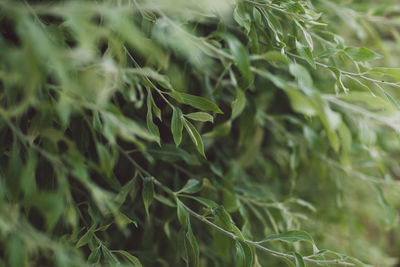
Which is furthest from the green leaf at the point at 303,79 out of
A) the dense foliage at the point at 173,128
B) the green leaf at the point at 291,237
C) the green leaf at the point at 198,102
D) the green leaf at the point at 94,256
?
the green leaf at the point at 94,256

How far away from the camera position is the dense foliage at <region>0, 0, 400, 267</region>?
12.6 inches

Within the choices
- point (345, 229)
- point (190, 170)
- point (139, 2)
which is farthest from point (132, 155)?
point (345, 229)

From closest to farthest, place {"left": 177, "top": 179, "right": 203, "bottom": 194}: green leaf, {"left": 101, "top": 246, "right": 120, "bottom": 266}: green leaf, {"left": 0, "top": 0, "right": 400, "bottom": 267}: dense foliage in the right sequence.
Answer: {"left": 0, "top": 0, "right": 400, "bottom": 267}: dense foliage < {"left": 101, "top": 246, "right": 120, "bottom": 266}: green leaf < {"left": 177, "top": 179, "right": 203, "bottom": 194}: green leaf

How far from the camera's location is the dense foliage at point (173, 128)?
319 millimetres

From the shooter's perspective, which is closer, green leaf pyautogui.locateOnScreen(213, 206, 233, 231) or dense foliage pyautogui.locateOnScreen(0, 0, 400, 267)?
dense foliage pyautogui.locateOnScreen(0, 0, 400, 267)

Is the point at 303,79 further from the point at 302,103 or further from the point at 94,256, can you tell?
the point at 94,256

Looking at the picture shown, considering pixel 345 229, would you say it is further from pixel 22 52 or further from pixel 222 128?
pixel 22 52

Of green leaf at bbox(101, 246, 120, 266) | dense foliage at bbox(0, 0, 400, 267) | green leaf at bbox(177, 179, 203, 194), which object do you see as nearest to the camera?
dense foliage at bbox(0, 0, 400, 267)

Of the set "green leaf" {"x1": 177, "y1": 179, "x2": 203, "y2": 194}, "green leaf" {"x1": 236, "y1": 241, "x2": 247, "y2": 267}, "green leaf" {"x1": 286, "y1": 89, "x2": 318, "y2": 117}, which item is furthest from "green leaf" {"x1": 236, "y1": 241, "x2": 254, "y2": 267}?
"green leaf" {"x1": 286, "y1": 89, "x2": 318, "y2": 117}

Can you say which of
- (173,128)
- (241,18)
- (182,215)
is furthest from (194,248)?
(241,18)

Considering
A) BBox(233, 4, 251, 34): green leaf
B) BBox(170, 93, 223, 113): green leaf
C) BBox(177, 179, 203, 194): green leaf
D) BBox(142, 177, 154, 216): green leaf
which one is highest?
BBox(233, 4, 251, 34): green leaf

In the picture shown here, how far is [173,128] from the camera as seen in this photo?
0.44m

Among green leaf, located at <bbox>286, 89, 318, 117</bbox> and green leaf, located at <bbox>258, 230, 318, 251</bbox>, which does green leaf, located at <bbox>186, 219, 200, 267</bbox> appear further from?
green leaf, located at <bbox>286, 89, 318, 117</bbox>

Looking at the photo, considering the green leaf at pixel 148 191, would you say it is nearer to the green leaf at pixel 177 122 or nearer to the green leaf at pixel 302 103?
the green leaf at pixel 177 122
